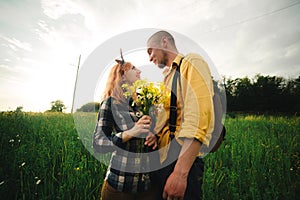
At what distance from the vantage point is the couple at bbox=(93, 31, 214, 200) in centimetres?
112

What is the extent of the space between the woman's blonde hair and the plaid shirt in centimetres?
10

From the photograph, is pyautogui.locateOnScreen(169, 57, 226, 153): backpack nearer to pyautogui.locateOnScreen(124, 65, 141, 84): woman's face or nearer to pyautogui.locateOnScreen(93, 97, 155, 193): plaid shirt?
pyautogui.locateOnScreen(93, 97, 155, 193): plaid shirt

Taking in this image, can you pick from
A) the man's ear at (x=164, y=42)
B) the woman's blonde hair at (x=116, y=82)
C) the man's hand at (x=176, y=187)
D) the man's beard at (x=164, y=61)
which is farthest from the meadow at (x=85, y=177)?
the man's ear at (x=164, y=42)

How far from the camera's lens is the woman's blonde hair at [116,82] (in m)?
1.59

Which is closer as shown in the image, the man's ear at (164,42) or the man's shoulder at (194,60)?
the man's shoulder at (194,60)

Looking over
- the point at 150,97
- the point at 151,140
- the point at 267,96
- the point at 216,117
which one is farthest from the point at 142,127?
the point at 267,96

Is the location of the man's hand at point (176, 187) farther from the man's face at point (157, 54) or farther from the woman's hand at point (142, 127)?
the man's face at point (157, 54)

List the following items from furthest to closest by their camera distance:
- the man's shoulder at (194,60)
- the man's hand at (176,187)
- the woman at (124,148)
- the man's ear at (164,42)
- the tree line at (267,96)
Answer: the tree line at (267,96), the man's ear at (164,42), the woman at (124,148), the man's shoulder at (194,60), the man's hand at (176,187)

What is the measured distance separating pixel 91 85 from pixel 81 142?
218 centimetres

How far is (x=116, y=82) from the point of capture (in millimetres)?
1618

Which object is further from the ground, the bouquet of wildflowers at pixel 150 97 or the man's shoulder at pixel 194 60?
the man's shoulder at pixel 194 60

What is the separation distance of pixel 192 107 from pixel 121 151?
0.70 metres

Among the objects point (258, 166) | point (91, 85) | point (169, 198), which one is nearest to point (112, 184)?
point (169, 198)

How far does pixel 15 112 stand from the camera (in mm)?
6070
